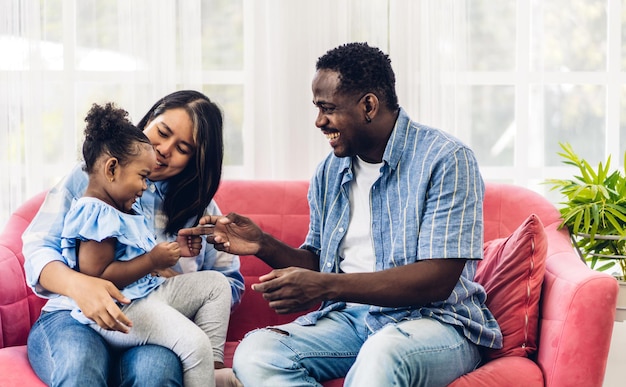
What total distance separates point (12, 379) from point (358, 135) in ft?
3.63

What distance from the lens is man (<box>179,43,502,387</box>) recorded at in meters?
1.90

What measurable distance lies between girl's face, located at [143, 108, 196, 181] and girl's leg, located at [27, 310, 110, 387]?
0.51m

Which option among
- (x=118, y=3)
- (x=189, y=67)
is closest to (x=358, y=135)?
(x=189, y=67)

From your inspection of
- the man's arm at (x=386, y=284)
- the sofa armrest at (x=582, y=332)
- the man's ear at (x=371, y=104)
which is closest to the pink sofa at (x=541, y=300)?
the sofa armrest at (x=582, y=332)

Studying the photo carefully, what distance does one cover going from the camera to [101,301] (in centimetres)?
190

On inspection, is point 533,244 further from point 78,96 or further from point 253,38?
point 78,96

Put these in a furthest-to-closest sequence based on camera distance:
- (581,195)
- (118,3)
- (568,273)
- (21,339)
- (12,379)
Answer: (118,3) → (581,195) → (21,339) → (568,273) → (12,379)

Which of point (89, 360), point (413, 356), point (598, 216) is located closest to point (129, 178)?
point (89, 360)

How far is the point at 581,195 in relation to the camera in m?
2.60

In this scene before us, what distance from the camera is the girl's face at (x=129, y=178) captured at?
204cm

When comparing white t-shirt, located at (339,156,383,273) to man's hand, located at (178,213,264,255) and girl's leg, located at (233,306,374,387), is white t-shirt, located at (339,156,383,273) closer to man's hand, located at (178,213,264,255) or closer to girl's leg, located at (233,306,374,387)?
girl's leg, located at (233,306,374,387)

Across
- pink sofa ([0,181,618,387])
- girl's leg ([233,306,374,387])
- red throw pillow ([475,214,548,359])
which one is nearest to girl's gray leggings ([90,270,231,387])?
girl's leg ([233,306,374,387])

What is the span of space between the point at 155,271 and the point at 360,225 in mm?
602

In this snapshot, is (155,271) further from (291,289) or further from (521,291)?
(521,291)
